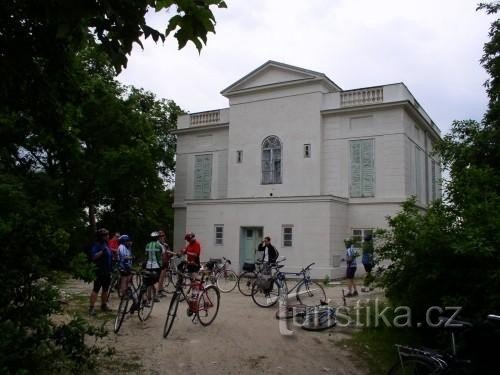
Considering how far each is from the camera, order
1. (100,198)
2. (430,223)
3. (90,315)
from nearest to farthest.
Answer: (430,223) → (90,315) → (100,198)

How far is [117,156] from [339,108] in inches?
409

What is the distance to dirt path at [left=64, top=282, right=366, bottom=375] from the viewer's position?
253 inches

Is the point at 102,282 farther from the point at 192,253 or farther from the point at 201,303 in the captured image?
the point at 192,253

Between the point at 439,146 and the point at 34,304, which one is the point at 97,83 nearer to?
the point at 439,146

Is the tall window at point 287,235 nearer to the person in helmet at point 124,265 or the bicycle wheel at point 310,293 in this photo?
the bicycle wheel at point 310,293

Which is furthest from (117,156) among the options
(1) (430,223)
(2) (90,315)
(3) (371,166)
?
(1) (430,223)

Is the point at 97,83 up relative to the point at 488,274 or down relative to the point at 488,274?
up

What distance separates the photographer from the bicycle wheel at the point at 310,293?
37.5 ft

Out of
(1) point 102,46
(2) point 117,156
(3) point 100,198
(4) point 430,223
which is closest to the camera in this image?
(1) point 102,46

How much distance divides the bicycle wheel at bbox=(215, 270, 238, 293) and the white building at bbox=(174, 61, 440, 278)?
4.74m

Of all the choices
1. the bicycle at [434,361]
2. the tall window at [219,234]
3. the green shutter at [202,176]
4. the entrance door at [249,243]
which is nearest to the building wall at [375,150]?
the entrance door at [249,243]

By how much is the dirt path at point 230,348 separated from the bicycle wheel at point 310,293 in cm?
187

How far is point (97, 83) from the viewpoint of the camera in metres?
22.7

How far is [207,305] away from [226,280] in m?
7.05
